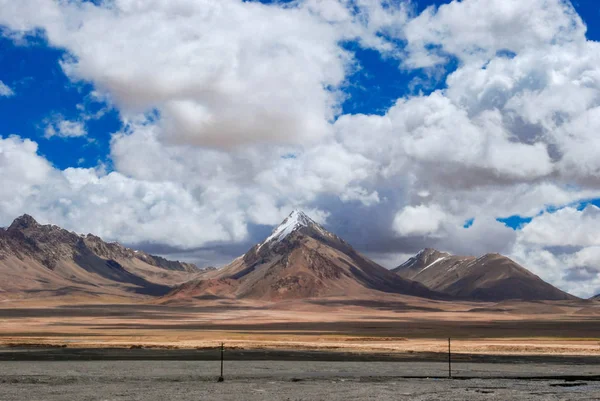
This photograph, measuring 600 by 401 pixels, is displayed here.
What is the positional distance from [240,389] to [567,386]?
59.4ft

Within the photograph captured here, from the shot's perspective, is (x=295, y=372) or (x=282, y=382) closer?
(x=282, y=382)

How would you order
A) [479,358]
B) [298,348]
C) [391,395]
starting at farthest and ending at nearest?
[298,348], [479,358], [391,395]

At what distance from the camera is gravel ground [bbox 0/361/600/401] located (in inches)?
1455

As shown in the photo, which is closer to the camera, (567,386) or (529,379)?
(567,386)

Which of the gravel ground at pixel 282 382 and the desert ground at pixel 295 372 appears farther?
the desert ground at pixel 295 372

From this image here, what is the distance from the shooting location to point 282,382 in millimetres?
43062

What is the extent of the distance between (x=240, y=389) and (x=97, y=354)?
92.9 feet

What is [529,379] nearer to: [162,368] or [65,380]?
[162,368]

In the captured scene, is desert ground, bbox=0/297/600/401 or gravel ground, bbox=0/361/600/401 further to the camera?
desert ground, bbox=0/297/600/401

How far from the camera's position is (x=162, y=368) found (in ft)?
168

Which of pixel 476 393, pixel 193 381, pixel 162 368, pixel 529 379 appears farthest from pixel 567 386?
pixel 162 368

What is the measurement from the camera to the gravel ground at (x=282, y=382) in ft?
121

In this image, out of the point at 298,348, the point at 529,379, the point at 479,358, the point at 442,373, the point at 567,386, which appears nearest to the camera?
the point at 567,386

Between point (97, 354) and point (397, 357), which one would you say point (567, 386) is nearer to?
point (397, 357)
